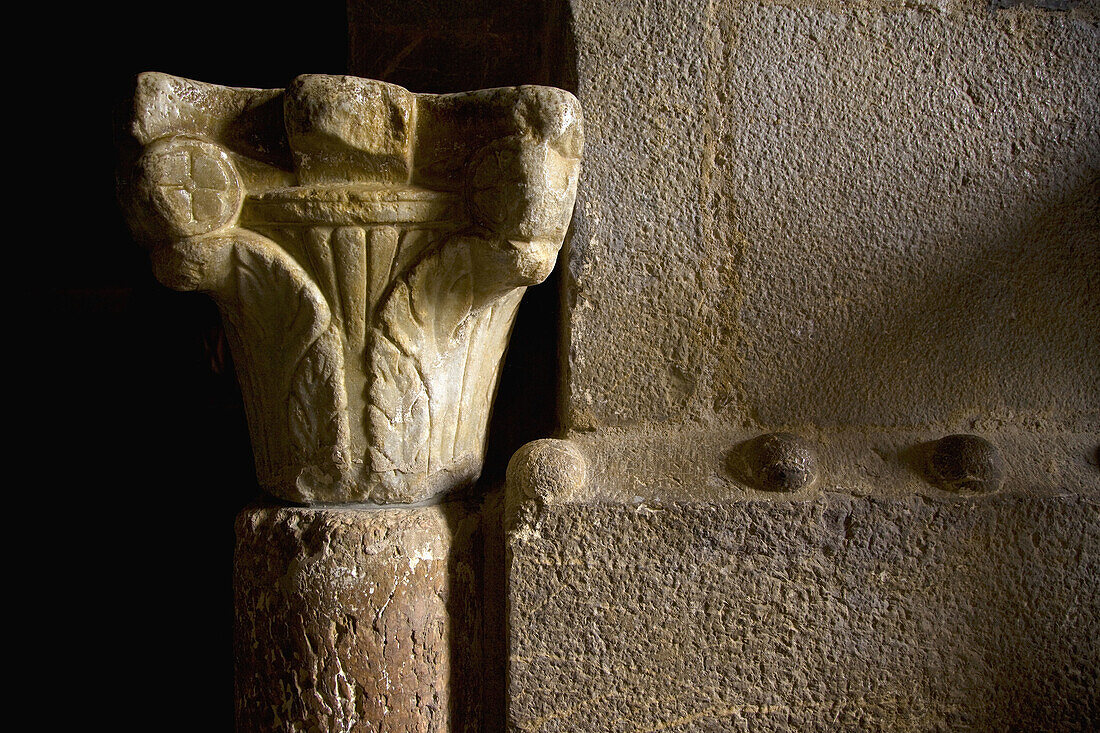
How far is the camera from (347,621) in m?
1.03

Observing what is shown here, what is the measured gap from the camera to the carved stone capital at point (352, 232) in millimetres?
963

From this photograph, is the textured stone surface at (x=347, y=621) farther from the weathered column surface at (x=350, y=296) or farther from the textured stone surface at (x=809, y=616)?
the textured stone surface at (x=809, y=616)

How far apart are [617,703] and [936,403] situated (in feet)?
2.62

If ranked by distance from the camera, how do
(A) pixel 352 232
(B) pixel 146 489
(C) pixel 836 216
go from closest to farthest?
(A) pixel 352 232 < (C) pixel 836 216 < (B) pixel 146 489

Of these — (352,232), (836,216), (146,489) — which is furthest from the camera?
(146,489)

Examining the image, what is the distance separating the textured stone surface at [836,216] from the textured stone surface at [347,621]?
39cm

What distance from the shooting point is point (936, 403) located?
1.19 metres

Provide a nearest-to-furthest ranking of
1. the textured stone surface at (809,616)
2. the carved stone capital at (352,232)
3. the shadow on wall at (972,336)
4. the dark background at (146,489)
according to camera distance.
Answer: the carved stone capital at (352,232)
the textured stone surface at (809,616)
the shadow on wall at (972,336)
the dark background at (146,489)

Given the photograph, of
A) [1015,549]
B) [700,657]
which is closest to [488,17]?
[700,657]

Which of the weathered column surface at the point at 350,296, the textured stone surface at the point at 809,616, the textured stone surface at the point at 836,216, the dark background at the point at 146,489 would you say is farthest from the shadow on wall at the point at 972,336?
the dark background at the point at 146,489

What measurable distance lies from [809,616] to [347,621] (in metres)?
0.77

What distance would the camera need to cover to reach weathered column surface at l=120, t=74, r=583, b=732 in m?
0.97

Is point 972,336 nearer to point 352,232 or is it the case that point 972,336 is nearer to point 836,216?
point 836,216

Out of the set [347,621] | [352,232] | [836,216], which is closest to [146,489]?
[347,621]
